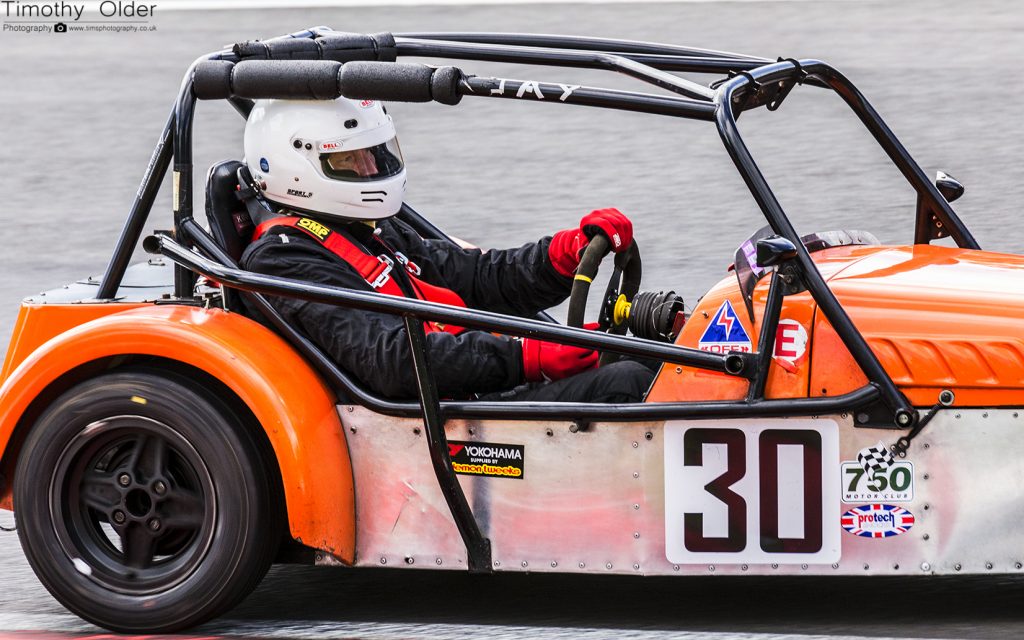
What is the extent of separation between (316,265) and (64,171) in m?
5.55

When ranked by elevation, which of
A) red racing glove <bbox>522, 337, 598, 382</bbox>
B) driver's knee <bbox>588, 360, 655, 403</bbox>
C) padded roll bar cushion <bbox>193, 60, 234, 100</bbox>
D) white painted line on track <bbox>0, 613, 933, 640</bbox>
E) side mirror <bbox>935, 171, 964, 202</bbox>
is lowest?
white painted line on track <bbox>0, 613, 933, 640</bbox>

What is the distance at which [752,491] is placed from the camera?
4191 mm

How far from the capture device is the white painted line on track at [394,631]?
14.0ft

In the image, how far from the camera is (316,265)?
4566 mm

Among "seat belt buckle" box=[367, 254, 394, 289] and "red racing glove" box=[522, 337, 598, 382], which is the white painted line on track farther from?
"seat belt buckle" box=[367, 254, 394, 289]

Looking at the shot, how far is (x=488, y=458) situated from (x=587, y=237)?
0.84 metres

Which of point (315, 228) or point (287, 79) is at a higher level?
point (287, 79)

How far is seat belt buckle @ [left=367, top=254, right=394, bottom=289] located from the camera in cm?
470

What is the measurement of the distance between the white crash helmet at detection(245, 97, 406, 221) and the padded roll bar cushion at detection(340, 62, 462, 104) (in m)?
0.33

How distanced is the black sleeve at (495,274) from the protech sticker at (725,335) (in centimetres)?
99

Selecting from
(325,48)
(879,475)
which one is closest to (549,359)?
(879,475)

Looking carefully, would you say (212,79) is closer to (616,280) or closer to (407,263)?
(407,263)

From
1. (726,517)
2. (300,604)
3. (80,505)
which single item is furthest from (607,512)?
(80,505)

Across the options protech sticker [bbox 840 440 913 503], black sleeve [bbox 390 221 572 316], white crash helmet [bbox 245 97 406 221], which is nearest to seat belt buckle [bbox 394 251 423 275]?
black sleeve [bbox 390 221 572 316]
